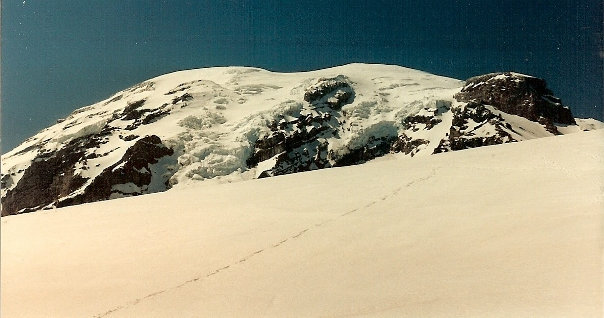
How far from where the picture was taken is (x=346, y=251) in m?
5.32

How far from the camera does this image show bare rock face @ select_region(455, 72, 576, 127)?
40.3m

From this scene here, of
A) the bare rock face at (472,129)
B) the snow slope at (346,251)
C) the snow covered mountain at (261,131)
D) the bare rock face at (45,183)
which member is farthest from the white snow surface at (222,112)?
the snow slope at (346,251)

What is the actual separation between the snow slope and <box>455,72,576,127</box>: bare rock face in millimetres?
34149

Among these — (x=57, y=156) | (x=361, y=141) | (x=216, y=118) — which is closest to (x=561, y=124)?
(x=361, y=141)

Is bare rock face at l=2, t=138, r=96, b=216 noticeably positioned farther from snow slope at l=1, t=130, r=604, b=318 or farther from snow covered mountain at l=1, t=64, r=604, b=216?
snow slope at l=1, t=130, r=604, b=318

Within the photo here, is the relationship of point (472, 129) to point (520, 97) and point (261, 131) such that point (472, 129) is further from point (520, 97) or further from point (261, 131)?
point (261, 131)

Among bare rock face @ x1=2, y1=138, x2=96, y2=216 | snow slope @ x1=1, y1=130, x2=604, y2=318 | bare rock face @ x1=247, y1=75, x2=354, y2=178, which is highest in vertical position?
snow slope @ x1=1, y1=130, x2=604, y2=318

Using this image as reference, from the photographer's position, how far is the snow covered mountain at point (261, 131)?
1363 inches

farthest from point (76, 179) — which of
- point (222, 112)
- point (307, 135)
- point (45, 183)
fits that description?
point (307, 135)

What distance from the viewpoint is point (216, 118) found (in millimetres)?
40781

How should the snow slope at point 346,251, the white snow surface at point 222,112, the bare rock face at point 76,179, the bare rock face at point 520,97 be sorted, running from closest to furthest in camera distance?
the snow slope at point 346,251 → the bare rock face at point 76,179 → the white snow surface at point 222,112 → the bare rock face at point 520,97

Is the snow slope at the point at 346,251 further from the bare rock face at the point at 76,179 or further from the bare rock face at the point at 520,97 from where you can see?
the bare rock face at the point at 520,97

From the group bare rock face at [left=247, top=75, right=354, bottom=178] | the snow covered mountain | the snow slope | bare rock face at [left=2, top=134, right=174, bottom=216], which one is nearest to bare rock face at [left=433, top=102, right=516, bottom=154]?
the snow covered mountain

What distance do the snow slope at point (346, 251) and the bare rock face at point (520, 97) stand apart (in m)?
34.1
